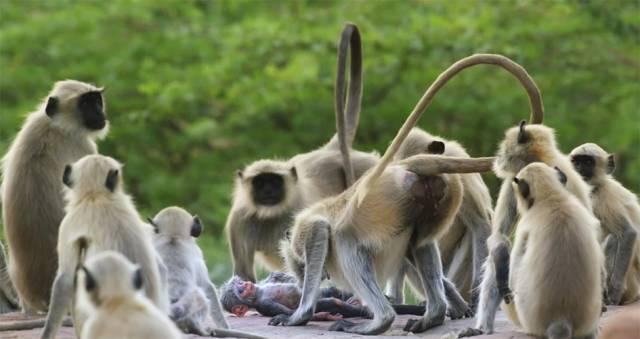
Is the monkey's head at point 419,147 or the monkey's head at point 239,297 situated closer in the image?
the monkey's head at point 239,297

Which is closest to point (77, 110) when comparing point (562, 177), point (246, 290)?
point (246, 290)

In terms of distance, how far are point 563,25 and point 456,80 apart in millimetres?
1541

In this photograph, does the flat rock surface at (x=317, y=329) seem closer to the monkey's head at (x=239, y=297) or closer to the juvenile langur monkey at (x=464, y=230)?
the monkey's head at (x=239, y=297)

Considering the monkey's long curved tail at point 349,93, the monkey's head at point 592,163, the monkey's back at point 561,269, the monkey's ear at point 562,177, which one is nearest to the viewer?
the monkey's back at point 561,269

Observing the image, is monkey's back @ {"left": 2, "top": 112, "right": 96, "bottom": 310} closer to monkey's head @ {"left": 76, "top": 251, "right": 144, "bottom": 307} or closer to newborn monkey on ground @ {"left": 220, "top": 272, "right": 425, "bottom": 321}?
newborn monkey on ground @ {"left": 220, "top": 272, "right": 425, "bottom": 321}

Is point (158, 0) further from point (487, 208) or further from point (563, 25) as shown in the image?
point (487, 208)

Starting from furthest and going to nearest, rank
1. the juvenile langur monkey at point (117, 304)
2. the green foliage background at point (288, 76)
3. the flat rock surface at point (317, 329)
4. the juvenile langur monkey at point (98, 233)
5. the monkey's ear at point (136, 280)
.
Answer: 1. the green foliage background at point (288, 76)
2. the flat rock surface at point (317, 329)
3. the juvenile langur monkey at point (98, 233)
4. the monkey's ear at point (136, 280)
5. the juvenile langur monkey at point (117, 304)

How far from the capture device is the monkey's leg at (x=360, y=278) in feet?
21.7

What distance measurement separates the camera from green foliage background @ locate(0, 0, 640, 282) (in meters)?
16.2

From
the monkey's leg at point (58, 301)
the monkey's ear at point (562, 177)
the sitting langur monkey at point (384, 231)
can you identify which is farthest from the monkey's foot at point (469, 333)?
the monkey's leg at point (58, 301)

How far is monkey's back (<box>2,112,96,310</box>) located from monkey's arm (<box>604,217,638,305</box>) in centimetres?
Result: 320

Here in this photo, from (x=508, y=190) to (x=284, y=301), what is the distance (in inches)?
68.8

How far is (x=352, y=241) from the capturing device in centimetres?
678

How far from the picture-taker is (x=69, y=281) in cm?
534
